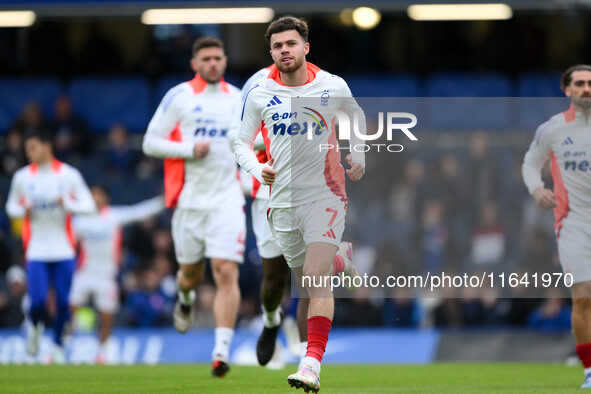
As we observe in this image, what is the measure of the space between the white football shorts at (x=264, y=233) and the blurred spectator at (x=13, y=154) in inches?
436

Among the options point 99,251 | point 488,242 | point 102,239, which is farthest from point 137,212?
point 488,242

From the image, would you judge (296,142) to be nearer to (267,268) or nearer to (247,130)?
(247,130)

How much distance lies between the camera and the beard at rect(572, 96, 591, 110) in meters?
9.48

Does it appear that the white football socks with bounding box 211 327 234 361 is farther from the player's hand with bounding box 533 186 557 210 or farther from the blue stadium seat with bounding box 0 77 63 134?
the blue stadium seat with bounding box 0 77 63 134

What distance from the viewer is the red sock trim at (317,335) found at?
24.2 ft

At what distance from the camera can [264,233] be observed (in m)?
10.1

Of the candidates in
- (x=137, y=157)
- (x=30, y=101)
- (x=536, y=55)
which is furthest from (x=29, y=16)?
(x=536, y=55)

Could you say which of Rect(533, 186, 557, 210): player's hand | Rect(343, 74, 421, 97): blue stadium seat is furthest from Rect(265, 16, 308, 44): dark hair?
Rect(343, 74, 421, 97): blue stadium seat

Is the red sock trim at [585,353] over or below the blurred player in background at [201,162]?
below

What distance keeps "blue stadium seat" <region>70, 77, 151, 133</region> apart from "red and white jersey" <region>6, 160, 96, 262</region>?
7.40m

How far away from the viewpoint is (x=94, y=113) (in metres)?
22.0

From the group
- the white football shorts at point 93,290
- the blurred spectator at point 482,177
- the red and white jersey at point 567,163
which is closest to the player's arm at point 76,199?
the white football shorts at point 93,290

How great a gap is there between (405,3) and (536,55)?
16.9 ft

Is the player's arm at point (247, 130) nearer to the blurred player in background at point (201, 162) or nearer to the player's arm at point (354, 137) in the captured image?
the player's arm at point (354, 137)
